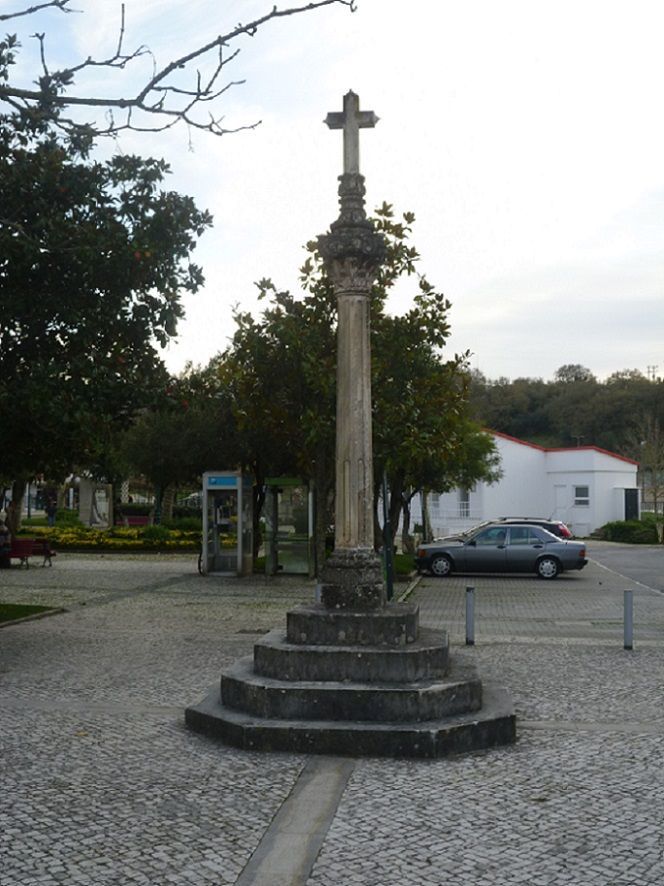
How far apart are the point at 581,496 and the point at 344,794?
49336mm

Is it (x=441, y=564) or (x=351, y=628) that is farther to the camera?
(x=441, y=564)

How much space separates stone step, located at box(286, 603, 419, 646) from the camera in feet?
28.0

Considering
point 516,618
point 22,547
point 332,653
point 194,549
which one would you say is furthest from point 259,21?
point 194,549

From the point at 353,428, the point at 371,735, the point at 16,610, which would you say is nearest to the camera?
the point at 371,735

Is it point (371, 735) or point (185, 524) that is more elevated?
point (185, 524)

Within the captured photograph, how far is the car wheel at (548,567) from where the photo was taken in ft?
89.4

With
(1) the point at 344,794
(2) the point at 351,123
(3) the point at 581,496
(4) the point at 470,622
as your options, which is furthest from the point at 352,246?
(3) the point at 581,496

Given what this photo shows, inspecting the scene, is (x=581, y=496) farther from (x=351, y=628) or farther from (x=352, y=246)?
(x=351, y=628)

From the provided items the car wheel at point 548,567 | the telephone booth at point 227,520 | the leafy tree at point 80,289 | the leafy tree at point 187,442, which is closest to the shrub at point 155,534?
the leafy tree at point 187,442

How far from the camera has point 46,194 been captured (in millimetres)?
13336

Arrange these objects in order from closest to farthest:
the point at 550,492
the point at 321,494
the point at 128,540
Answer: the point at 321,494 → the point at 128,540 → the point at 550,492

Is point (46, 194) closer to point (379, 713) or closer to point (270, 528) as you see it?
point (379, 713)

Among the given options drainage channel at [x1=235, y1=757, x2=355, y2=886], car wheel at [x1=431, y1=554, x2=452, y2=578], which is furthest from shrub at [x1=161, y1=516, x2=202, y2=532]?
drainage channel at [x1=235, y1=757, x2=355, y2=886]

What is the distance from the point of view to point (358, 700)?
Result: 25.8 ft
